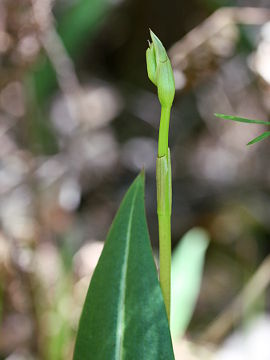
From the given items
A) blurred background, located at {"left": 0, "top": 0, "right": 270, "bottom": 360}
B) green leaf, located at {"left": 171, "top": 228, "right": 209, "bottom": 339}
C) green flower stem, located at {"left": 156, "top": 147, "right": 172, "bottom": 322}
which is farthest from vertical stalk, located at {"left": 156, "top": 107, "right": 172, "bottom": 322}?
green leaf, located at {"left": 171, "top": 228, "right": 209, "bottom": 339}

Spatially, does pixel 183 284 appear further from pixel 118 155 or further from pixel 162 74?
pixel 118 155

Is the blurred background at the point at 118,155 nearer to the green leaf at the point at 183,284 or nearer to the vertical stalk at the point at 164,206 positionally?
the green leaf at the point at 183,284

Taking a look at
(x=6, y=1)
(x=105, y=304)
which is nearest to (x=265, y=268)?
(x=6, y=1)

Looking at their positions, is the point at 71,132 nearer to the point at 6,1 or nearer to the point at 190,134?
the point at 190,134

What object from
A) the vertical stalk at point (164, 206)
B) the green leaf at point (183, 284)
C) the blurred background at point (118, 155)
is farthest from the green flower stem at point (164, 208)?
the green leaf at point (183, 284)

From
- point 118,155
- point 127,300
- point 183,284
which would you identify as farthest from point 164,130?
point 118,155

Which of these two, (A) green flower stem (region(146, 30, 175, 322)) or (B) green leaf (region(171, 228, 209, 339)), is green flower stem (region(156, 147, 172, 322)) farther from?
(B) green leaf (region(171, 228, 209, 339))
